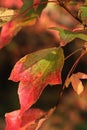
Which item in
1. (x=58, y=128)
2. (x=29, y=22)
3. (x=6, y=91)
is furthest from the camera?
(x=6, y=91)

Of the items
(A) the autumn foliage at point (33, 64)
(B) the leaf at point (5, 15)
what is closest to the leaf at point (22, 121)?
(A) the autumn foliage at point (33, 64)

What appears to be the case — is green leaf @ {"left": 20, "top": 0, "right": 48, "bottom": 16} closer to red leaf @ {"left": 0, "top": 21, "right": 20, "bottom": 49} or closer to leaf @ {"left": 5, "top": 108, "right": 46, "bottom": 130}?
red leaf @ {"left": 0, "top": 21, "right": 20, "bottom": 49}

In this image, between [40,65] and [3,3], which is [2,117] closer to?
[3,3]

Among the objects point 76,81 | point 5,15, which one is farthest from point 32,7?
point 76,81

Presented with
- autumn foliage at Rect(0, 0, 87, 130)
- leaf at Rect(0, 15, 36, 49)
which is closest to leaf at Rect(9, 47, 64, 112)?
autumn foliage at Rect(0, 0, 87, 130)

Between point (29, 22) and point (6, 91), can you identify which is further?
point (6, 91)

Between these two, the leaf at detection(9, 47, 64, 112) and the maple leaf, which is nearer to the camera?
the leaf at detection(9, 47, 64, 112)

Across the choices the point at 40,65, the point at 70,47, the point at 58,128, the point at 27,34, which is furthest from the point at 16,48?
the point at 40,65

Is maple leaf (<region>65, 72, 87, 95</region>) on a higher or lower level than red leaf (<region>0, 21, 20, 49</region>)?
lower

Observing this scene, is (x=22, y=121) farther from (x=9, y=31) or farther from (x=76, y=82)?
(x=9, y=31)
